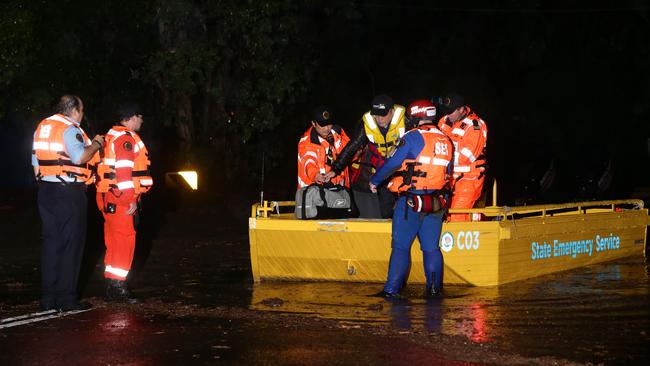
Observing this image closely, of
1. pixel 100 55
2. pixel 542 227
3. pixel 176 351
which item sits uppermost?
pixel 100 55

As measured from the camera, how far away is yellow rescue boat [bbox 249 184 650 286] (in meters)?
11.9

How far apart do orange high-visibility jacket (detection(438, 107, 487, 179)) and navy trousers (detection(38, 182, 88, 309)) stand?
4.23 meters

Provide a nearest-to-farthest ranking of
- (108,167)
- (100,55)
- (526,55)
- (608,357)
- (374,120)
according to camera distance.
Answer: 1. (608,357)
2. (108,167)
3. (374,120)
4. (100,55)
5. (526,55)

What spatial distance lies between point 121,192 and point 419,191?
9.46 ft

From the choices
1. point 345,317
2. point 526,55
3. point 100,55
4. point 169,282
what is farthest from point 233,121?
point 526,55

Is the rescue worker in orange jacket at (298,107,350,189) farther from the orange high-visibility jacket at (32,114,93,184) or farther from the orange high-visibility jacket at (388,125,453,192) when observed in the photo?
the orange high-visibility jacket at (32,114,93,184)

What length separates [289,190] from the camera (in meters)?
31.7

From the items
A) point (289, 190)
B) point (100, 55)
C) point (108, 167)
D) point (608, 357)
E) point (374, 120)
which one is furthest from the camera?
point (289, 190)

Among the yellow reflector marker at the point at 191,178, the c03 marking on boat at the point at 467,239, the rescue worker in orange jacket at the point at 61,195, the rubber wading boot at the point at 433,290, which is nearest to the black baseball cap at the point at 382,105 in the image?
the c03 marking on boat at the point at 467,239

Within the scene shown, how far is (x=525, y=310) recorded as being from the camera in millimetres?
10555

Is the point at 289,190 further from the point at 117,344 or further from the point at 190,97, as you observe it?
the point at 117,344

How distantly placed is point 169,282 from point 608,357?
5924 millimetres

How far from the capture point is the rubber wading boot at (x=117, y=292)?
36.9ft

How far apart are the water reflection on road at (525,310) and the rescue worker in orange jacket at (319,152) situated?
1.23 m
